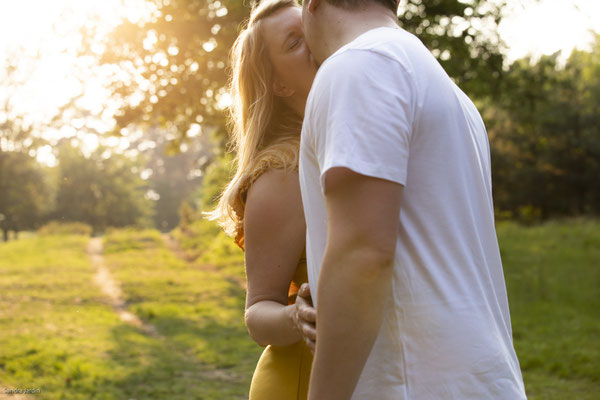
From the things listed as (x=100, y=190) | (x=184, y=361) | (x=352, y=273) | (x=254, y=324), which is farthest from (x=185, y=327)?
(x=100, y=190)

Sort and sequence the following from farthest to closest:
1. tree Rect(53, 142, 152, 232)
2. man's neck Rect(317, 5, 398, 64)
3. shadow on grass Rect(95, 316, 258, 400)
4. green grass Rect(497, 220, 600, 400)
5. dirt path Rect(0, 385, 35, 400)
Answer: tree Rect(53, 142, 152, 232), green grass Rect(497, 220, 600, 400), shadow on grass Rect(95, 316, 258, 400), dirt path Rect(0, 385, 35, 400), man's neck Rect(317, 5, 398, 64)

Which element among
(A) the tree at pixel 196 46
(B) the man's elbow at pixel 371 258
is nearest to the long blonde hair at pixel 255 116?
(B) the man's elbow at pixel 371 258

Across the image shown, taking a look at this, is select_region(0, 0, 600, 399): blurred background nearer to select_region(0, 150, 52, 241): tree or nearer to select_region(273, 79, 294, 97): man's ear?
select_region(273, 79, 294, 97): man's ear

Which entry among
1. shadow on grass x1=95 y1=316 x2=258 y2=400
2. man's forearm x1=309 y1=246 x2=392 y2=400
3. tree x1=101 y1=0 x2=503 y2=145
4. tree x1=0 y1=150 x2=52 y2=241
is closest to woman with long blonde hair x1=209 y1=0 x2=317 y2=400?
man's forearm x1=309 y1=246 x2=392 y2=400

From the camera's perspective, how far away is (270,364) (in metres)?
1.90

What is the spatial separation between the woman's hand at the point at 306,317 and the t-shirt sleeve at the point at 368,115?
0.34 metres

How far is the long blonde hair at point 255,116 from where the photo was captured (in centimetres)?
197

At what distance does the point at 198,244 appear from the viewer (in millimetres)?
24297

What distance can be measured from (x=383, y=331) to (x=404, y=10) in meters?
11.8

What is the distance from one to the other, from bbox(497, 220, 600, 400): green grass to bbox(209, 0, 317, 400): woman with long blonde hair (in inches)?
207

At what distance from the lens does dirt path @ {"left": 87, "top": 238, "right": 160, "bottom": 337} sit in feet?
33.8

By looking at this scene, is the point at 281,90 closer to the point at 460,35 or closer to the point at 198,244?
the point at 460,35

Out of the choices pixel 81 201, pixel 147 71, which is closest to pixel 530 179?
pixel 147 71

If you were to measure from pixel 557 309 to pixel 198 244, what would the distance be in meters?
16.1
